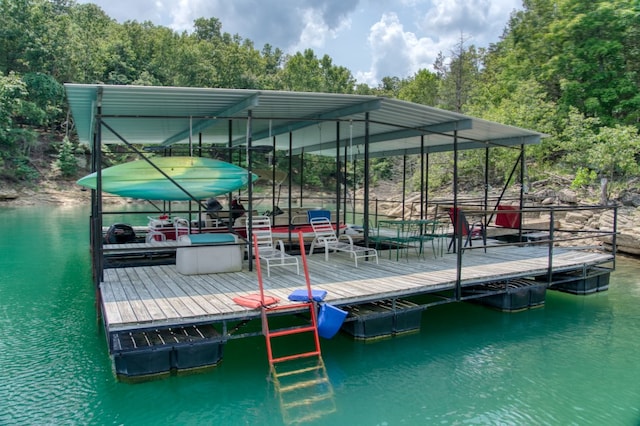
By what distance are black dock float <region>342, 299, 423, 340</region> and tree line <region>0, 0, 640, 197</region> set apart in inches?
366

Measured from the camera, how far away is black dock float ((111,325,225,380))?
493 cm

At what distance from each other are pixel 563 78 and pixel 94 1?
54.7m

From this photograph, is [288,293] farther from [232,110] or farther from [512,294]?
[512,294]

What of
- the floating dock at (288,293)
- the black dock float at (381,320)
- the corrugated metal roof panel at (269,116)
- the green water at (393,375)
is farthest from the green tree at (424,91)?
the black dock float at (381,320)

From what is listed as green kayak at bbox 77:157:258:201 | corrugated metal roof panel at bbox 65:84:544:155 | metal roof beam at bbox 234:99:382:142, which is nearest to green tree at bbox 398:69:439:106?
corrugated metal roof panel at bbox 65:84:544:155

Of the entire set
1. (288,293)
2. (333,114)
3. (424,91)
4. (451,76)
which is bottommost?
(288,293)

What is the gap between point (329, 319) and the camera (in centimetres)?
561

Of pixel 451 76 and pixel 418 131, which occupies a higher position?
pixel 451 76

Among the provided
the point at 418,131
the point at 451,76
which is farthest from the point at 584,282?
the point at 451,76

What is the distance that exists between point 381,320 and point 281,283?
1.49m

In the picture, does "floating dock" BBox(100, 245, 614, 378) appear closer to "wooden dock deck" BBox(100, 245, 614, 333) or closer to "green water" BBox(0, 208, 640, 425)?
"wooden dock deck" BBox(100, 245, 614, 333)

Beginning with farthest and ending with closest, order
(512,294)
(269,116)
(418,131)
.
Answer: (418,131) < (269,116) < (512,294)

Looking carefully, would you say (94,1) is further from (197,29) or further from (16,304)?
(16,304)

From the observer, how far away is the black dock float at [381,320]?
643 cm
